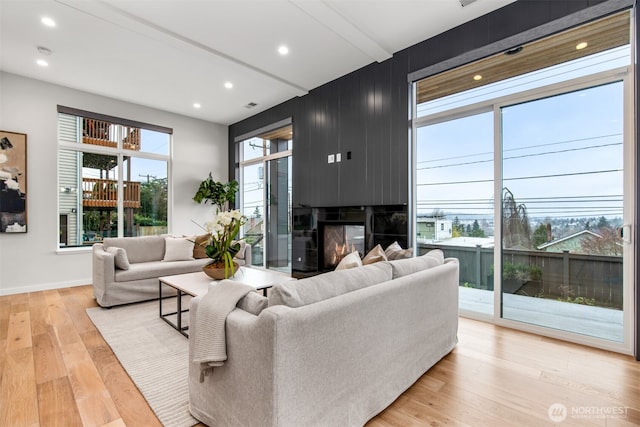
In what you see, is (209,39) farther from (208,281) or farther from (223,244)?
(208,281)

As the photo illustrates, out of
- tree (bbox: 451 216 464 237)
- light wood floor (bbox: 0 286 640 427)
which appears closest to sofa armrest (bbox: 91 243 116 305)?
light wood floor (bbox: 0 286 640 427)

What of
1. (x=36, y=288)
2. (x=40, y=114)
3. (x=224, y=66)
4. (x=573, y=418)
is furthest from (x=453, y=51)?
(x=36, y=288)

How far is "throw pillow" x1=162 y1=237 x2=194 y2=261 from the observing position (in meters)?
4.31

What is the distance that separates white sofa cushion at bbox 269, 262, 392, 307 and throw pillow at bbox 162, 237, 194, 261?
3.40 metres

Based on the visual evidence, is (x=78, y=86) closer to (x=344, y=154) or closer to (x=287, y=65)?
(x=287, y=65)

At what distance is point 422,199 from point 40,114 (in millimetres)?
5503

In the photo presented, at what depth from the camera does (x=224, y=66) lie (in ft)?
13.1

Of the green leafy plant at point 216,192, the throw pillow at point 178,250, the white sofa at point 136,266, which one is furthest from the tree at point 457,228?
the green leafy plant at point 216,192

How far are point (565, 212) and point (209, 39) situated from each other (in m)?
4.00

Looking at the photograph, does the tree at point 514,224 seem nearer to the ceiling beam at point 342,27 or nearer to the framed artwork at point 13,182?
the ceiling beam at point 342,27

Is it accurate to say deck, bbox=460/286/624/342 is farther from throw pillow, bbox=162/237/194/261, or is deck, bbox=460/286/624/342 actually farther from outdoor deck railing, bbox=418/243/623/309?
throw pillow, bbox=162/237/194/261

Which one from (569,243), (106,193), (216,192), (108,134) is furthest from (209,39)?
(569,243)

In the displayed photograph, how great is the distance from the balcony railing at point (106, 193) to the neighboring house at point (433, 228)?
191 inches

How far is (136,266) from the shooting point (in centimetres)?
387
